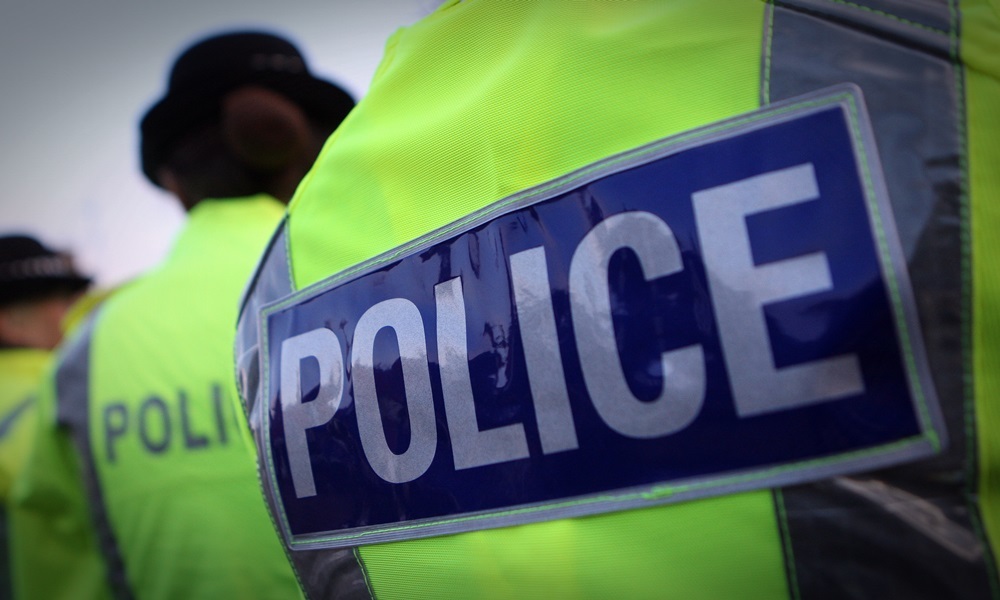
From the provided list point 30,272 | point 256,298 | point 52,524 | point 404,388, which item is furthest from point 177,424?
point 30,272

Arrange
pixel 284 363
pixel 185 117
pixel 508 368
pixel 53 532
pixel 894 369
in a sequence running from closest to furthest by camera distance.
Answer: pixel 894 369 → pixel 508 368 → pixel 284 363 → pixel 53 532 → pixel 185 117

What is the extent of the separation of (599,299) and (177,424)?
3.34ft

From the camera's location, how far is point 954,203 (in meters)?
0.56

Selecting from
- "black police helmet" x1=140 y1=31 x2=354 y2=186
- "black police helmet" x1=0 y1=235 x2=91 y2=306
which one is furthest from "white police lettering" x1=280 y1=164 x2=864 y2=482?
"black police helmet" x1=0 y1=235 x2=91 y2=306

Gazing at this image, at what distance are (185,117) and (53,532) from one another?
0.97 meters

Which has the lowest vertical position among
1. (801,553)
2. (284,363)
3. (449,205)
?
(801,553)

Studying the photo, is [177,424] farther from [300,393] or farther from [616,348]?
[616,348]

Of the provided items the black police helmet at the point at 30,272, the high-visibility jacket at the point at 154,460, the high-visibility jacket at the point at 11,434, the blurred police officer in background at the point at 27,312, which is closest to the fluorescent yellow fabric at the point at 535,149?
the high-visibility jacket at the point at 154,460

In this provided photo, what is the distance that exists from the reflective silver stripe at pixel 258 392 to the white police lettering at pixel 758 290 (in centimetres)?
48

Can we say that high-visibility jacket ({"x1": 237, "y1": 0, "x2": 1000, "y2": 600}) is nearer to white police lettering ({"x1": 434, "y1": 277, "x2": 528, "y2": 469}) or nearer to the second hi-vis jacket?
white police lettering ({"x1": 434, "y1": 277, "x2": 528, "y2": 469})

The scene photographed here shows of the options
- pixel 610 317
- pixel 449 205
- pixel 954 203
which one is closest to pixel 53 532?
pixel 449 205

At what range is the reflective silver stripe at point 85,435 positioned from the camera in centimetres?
145

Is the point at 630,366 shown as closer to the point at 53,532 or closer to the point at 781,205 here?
the point at 781,205

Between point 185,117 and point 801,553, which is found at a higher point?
point 185,117
